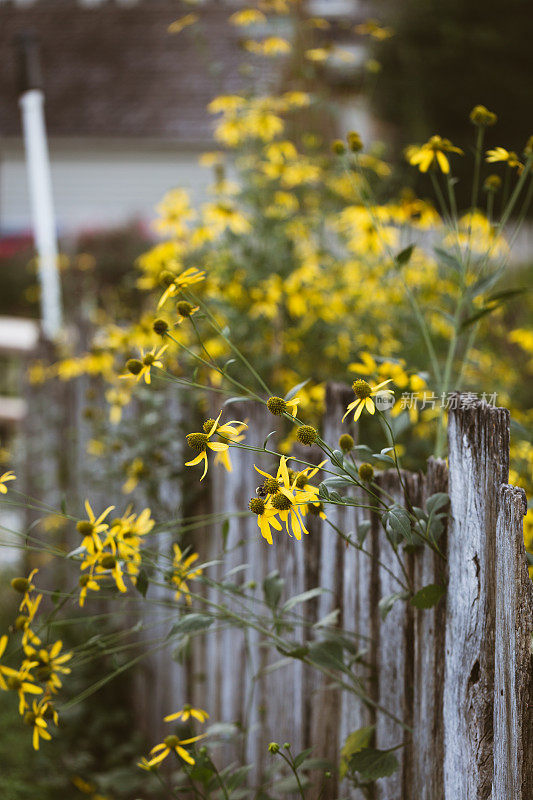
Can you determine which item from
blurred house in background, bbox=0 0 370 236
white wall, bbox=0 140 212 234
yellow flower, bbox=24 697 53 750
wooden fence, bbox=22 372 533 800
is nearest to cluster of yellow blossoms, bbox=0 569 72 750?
yellow flower, bbox=24 697 53 750

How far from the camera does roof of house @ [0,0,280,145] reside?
42.2ft

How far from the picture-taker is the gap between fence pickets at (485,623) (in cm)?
103

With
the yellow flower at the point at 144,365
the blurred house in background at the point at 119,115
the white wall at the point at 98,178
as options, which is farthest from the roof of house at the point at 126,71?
the yellow flower at the point at 144,365

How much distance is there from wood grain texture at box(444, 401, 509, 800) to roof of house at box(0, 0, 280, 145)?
12.0m

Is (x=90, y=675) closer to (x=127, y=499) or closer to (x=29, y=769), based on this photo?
(x=29, y=769)

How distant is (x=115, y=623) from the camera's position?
102 inches

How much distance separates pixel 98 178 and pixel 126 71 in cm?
191

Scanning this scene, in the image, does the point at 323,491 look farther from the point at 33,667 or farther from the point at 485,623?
the point at 33,667

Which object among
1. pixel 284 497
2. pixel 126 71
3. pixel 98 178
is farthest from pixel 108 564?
pixel 126 71

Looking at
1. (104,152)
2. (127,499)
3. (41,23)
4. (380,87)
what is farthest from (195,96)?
(127,499)

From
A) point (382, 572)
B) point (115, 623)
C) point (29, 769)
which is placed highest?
point (382, 572)

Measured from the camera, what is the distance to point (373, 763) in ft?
4.15

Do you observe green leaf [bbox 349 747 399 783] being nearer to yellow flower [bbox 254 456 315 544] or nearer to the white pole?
yellow flower [bbox 254 456 315 544]

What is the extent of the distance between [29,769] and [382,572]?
60.4 inches
